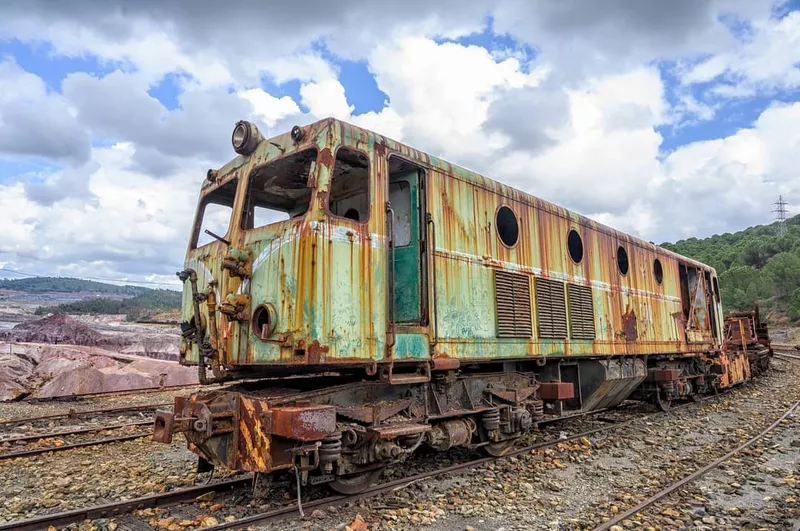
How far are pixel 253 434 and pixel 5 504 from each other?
2.96 meters

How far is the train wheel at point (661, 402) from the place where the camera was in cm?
1173

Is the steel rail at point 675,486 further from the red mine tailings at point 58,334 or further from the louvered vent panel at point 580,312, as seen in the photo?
the red mine tailings at point 58,334

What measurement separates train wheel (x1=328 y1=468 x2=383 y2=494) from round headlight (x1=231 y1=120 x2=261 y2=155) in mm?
3818

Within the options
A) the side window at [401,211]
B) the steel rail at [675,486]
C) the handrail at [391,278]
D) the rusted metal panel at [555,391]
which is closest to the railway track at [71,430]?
the handrail at [391,278]

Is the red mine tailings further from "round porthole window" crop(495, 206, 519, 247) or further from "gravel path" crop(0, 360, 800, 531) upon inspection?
"round porthole window" crop(495, 206, 519, 247)

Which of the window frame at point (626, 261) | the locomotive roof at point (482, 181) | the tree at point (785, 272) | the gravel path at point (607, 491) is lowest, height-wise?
the gravel path at point (607, 491)

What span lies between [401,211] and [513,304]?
82.3 inches

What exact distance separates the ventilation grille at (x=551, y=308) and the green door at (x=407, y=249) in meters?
2.42

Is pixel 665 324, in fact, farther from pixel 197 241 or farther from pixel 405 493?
pixel 197 241

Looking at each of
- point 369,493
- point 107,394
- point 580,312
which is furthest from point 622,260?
point 107,394

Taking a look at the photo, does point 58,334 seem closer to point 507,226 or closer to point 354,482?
point 354,482

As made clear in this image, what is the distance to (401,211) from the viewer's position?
6.46 meters

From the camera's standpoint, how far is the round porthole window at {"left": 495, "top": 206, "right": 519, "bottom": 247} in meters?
7.37

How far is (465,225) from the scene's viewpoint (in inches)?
263
